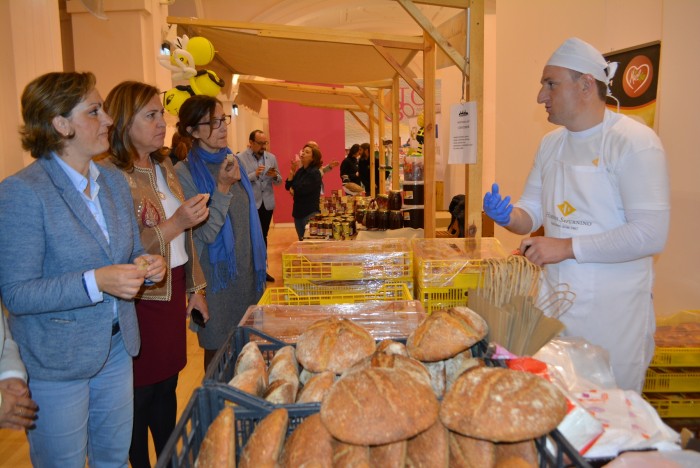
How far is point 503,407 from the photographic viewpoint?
2.81 feet

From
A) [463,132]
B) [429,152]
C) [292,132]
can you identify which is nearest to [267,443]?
[463,132]

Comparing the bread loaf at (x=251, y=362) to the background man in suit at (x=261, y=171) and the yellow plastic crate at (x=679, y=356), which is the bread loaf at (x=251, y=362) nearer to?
the yellow plastic crate at (x=679, y=356)

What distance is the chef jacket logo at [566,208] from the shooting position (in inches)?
68.9

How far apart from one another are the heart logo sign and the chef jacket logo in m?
1.72

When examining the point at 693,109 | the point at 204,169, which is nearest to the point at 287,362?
the point at 204,169

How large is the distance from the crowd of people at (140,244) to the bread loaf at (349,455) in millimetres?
782

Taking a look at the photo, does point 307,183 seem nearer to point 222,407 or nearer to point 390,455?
point 222,407

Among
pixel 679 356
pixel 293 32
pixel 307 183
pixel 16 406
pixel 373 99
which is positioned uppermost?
pixel 293 32

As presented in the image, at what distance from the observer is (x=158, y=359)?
1.98 meters

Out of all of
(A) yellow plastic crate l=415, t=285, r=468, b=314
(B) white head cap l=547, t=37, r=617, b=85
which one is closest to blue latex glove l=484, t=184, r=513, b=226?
(A) yellow plastic crate l=415, t=285, r=468, b=314

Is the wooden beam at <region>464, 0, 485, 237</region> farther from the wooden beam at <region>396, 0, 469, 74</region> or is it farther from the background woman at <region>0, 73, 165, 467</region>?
the background woman at <region>0, 73, 165, 467</region>

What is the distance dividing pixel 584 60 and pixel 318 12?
9554 millimetres

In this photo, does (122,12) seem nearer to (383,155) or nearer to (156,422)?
(156,422)

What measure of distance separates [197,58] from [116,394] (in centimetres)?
332
